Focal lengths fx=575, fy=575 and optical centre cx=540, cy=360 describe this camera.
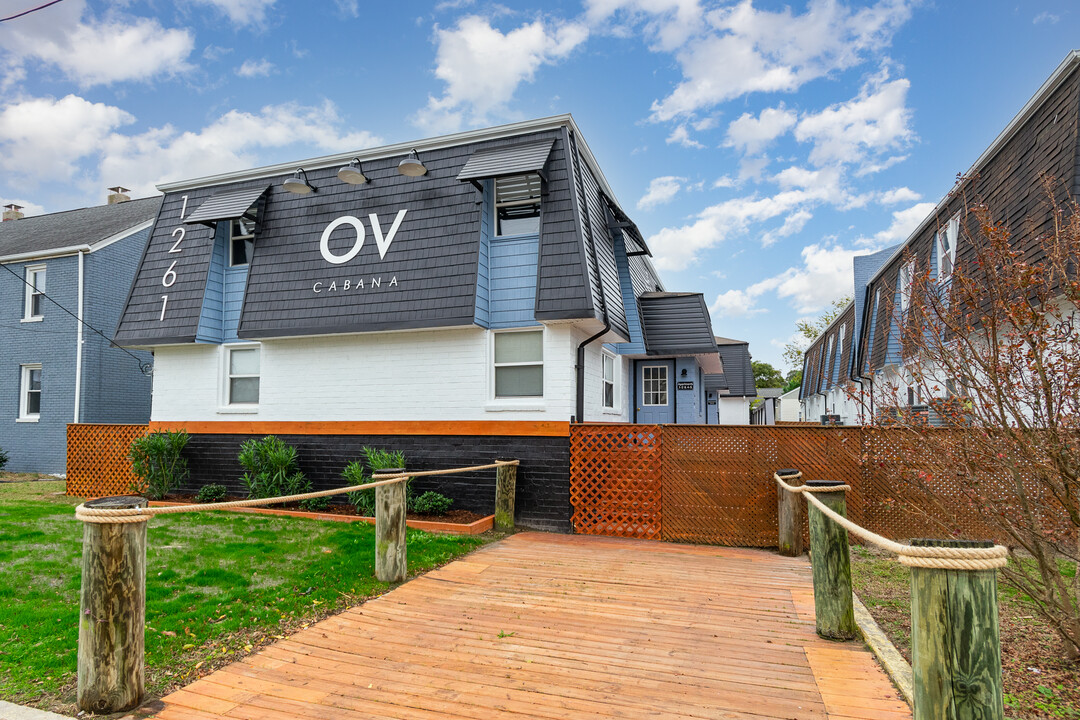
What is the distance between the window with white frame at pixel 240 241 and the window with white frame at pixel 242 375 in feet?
5.78

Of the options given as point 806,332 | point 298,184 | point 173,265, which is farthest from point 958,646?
point 806,332

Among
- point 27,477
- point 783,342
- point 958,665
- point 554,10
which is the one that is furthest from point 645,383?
point 783,342

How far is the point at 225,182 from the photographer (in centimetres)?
1133

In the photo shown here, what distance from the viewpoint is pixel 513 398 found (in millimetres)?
9102

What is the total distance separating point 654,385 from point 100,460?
11.7 meters

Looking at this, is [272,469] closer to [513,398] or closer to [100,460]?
[513,398]

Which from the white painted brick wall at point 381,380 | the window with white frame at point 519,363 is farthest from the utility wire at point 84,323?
the window with white frame at point 519,363

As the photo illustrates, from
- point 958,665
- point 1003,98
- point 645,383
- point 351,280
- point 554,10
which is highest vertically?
point 554,10

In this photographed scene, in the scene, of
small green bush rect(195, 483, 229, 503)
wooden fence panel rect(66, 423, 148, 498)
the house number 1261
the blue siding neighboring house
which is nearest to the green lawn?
small green bush rect(195, 483, 229, 503)

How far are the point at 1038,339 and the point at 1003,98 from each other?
11.0 m

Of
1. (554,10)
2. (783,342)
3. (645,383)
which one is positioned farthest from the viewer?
(783,342)

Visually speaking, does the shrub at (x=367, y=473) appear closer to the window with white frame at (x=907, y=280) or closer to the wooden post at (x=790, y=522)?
the wooden post at (x=790, y=522)

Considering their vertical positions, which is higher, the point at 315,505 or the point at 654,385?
the point at 654,385

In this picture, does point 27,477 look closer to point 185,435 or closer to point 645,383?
point 185,435
